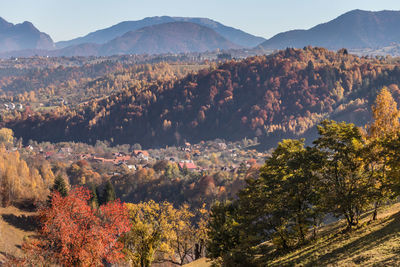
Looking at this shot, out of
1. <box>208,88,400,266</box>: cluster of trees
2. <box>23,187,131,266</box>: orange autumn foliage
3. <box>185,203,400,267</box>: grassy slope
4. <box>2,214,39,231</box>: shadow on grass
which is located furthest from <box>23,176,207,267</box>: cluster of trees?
<box>2,214,39,231</box>: shadow on grass

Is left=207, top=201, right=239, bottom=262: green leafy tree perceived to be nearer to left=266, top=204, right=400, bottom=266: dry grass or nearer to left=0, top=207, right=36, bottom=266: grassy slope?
left=266, top=204, right=400, bottom=266: dry grass

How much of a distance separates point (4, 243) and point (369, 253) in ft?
202

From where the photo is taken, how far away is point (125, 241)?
4544 centimetres

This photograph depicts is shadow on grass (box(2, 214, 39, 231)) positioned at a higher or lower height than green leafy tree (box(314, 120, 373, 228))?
lower

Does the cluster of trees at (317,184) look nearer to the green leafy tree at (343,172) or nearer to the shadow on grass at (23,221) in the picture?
the green leafy tree at (343,172)

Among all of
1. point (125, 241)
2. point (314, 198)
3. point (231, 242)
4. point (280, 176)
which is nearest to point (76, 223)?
point (125, 241)

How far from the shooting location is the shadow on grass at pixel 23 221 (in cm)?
7912

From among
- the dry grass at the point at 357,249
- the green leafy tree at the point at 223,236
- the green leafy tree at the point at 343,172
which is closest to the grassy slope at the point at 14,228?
the green leafy tree at the point at 223,236

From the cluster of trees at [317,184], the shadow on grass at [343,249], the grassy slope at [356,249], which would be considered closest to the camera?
the grassy slope at [356,249]

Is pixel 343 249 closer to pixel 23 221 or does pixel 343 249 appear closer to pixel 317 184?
pixel 317 184

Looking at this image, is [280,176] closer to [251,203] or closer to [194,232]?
[251,203]

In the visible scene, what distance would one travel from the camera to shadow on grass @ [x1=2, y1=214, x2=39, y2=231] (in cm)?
7912

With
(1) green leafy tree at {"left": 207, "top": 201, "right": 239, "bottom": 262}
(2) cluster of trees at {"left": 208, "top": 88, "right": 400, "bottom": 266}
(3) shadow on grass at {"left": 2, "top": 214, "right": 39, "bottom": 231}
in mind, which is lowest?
(3) shadow on grass at {"left": 2, "top": 214, "right": 39, "bottom": 231}

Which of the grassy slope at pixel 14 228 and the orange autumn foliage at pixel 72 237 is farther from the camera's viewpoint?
the grassy slope at pixel 14 228
